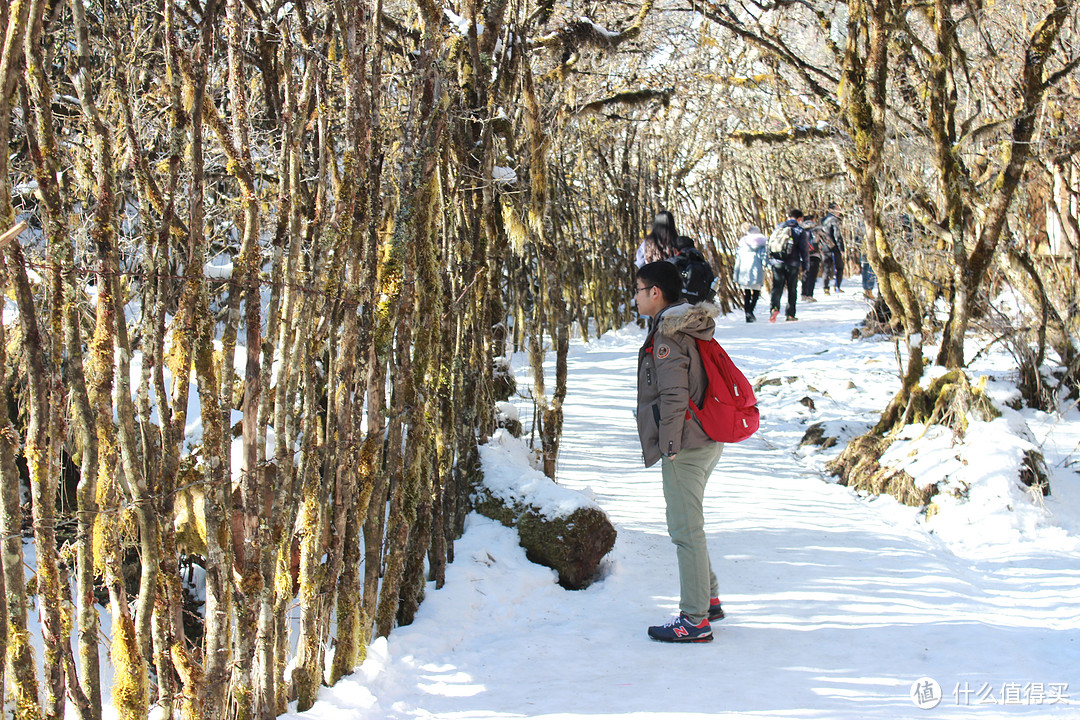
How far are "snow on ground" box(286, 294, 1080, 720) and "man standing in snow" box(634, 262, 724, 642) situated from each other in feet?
0.44

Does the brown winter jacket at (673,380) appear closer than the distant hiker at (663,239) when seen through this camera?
Yes

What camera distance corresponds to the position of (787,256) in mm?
10664

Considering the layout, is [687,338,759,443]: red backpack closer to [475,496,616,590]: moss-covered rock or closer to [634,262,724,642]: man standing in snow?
[634,262,724,642]: man standing in snow

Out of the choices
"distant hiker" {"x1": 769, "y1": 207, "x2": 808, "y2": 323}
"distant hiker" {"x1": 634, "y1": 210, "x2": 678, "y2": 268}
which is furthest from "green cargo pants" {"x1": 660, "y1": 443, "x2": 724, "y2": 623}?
"distant hiker" {"x1": 769, "y1": 207, "x2": 808, "y2": 323}

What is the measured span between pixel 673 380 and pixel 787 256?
8.38 meters

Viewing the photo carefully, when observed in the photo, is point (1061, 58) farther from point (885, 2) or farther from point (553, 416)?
point (553, 416)

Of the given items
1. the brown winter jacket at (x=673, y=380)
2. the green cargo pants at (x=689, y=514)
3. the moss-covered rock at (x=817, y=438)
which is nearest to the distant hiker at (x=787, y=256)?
the moss-covered rock at (x=817, y=438)

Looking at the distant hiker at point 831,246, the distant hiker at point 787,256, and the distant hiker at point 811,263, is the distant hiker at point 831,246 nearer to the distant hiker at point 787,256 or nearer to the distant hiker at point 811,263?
the distant hiker at point 811,263

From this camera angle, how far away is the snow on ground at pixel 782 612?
7.92 ft

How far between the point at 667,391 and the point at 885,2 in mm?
3591

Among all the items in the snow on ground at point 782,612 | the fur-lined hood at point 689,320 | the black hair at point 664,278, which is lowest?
the snow on ground at point 782,612

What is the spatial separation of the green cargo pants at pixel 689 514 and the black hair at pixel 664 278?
61 centimetres

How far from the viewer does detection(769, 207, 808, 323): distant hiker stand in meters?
10.5

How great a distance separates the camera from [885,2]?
503 centimetres
